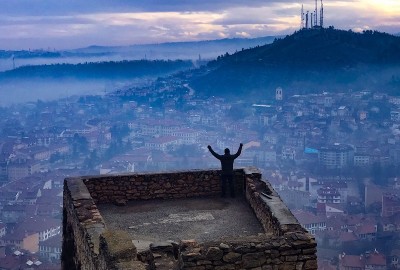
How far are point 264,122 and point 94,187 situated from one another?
11692 cm

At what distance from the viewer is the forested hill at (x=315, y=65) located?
440 feet

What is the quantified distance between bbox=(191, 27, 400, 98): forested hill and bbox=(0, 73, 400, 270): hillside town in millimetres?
4609

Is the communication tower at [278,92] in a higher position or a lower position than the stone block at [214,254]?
lower

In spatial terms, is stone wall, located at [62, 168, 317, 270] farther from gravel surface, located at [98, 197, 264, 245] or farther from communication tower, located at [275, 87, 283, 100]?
communication tower, located at [275, 87, 283, 100]

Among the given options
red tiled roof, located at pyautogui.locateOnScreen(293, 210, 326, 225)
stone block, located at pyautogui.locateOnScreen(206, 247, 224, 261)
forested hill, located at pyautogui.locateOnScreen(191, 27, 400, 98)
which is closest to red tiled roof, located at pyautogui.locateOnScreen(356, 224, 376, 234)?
red tiled roof, located at pyautogui.locateOnScreen(293, 210, 326, 225)

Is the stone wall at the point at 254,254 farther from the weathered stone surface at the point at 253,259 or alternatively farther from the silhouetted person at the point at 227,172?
the silhouetted person at the point at 227,172

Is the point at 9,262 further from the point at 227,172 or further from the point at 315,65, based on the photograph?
the point at 315,65

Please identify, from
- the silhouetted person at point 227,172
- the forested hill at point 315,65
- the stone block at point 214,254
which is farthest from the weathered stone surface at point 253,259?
the forested hill at point 315,65

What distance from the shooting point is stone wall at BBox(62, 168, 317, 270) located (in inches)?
197

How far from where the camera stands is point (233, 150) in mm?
93625

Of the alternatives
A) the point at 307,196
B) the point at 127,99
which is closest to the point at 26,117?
the point at 127,99

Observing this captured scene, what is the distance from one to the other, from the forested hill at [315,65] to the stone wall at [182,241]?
418 feet

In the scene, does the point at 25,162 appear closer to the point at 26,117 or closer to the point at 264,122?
the point at 264,122

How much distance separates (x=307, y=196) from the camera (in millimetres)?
75688
